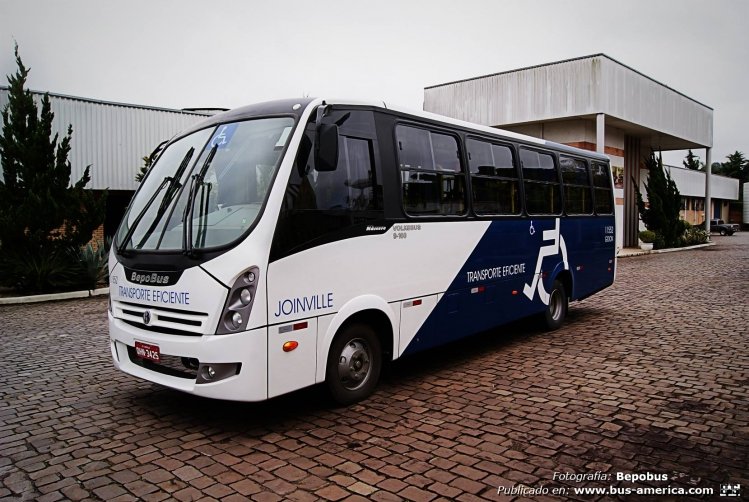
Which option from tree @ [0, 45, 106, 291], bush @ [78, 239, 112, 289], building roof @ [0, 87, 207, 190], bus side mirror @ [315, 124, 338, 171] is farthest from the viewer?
building roof @ [0, 87, 207, 190]

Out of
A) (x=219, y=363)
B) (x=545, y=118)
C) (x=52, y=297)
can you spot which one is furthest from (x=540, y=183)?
(x=545, y=118)

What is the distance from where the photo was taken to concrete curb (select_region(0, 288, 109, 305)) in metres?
13.1

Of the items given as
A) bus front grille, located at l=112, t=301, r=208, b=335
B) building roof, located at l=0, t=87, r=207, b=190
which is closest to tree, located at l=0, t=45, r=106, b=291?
building roof, located at l=0, t=87, r=207, b=190

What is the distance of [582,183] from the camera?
10594mm

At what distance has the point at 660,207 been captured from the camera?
3119 centimetres

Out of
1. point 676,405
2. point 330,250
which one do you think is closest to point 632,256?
point 676,405

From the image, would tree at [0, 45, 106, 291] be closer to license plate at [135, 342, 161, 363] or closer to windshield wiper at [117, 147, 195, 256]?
windshield wiper at [117, 147, 195, 256]

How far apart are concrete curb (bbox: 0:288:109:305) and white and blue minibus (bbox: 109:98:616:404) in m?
9.04

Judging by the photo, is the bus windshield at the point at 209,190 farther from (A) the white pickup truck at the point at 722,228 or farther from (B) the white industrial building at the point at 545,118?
(A) the white pickup truck at the point at 722,228

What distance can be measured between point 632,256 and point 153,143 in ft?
69.5

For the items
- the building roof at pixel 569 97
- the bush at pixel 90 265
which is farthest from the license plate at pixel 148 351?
the building roof at pixel 569 97

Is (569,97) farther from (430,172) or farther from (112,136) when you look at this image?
(430,172)

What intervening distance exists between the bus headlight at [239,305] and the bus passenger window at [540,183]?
5132 mm

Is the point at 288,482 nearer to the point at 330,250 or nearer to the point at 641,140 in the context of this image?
the point at 330,250
